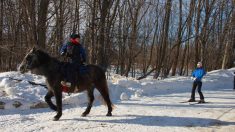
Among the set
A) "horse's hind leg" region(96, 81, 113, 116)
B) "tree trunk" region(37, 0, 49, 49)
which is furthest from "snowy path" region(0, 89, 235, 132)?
"tree trunk" region(37, 0, 49, 49)

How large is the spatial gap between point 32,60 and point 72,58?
3.96 ft

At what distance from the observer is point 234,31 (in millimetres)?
38281

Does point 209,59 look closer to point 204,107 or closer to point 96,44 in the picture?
point 96,44

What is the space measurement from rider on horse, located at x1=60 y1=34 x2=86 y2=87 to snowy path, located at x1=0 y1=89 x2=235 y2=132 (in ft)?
3.42

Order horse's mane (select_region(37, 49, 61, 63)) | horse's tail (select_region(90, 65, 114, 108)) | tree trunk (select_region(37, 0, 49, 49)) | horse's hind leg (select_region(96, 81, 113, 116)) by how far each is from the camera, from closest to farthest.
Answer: horse's mane (select_region(37, 49, 61, 63))
horse's tail (select_region(90, 65, 114, 108))
horse's hind leg (select_region(96, 81, 113, 116))
tree trunk (select_region(37, 0, 49, 49))

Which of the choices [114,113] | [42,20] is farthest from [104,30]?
[114,113]

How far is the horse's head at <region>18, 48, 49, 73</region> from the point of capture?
9758mm

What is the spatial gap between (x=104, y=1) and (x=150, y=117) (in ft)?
46.3

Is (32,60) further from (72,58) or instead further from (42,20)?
(42,20)

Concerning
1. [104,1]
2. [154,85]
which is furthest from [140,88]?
[104,1]

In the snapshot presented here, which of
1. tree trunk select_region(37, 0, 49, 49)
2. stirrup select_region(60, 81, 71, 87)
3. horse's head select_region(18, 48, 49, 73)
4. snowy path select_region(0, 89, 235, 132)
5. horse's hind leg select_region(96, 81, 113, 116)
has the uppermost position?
tree trunk select_region(37, 0, 49, 49)

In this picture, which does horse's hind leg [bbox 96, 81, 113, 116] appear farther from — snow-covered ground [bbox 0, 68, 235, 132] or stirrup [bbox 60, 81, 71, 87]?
stirrup [bbox 60, 81, 71, 87]

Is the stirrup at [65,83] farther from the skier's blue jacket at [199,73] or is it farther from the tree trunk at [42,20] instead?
the tree trunk at [42,20]

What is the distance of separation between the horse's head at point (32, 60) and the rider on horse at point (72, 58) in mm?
686
